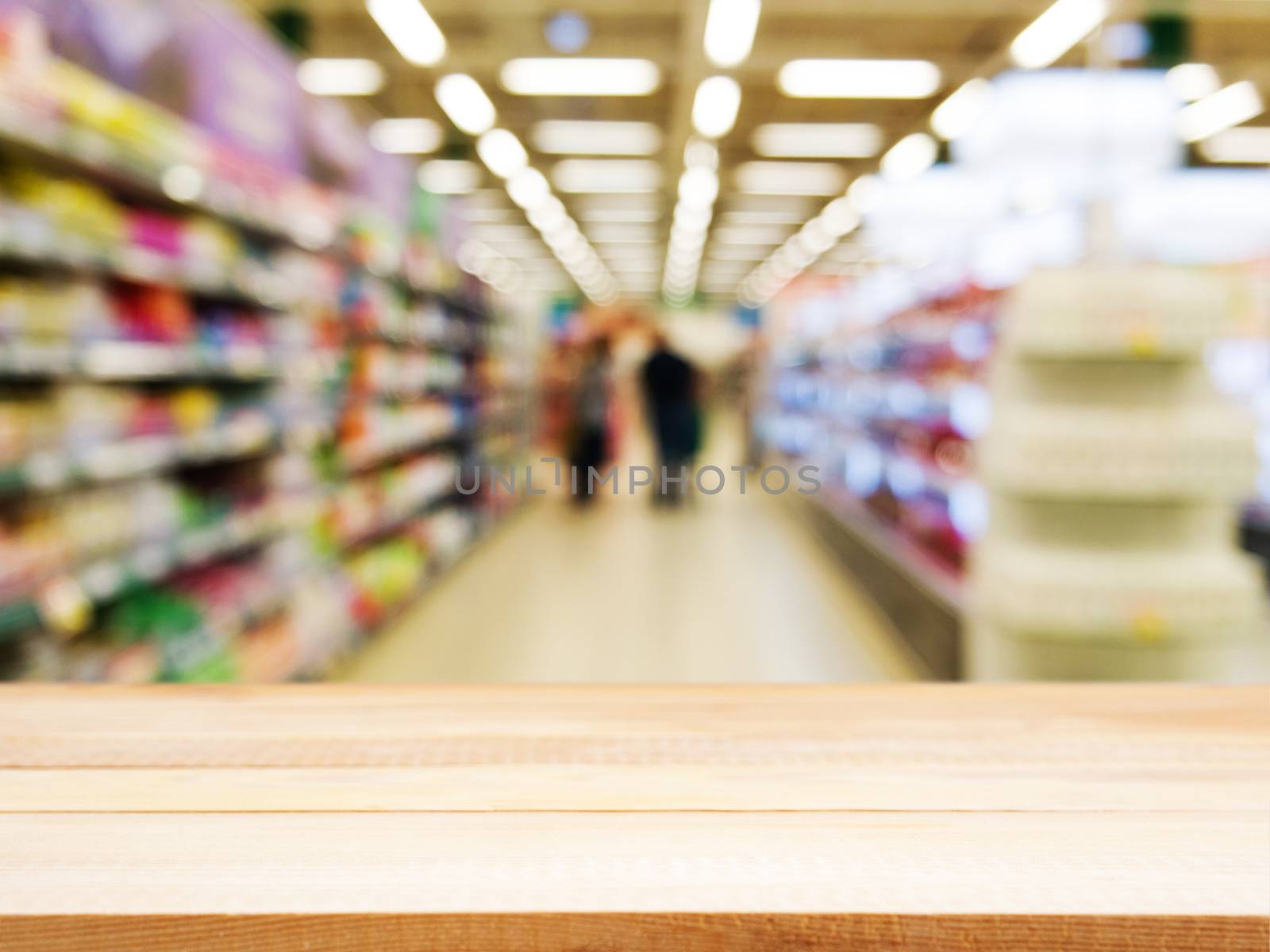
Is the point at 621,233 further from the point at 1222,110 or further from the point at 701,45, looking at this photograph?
the point at 701,45

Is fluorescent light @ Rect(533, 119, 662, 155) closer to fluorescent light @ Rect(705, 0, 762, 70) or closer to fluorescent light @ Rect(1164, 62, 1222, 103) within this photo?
fluorescent light @ Rect(705, 0, 762, 70)

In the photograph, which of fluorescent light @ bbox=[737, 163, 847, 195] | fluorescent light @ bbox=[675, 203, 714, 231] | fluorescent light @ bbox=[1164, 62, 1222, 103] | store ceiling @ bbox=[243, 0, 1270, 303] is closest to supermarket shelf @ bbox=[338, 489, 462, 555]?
store ceiling @ bbox=[243, 0, 1270, 303]

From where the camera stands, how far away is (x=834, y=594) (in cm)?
592

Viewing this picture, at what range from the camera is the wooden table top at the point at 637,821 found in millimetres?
714

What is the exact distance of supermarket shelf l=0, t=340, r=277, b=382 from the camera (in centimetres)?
236

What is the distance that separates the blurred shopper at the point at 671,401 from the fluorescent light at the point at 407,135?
189 inches

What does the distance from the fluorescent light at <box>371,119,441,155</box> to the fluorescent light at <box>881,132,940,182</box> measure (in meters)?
4.94

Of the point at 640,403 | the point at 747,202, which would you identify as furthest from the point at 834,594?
the point at 747,202

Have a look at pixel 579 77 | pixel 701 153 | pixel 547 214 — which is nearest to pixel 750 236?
pixel 547 214

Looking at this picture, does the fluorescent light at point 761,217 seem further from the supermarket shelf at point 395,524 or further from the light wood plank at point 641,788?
the light wood plank at point 641,788

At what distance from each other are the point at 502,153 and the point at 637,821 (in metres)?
11.1

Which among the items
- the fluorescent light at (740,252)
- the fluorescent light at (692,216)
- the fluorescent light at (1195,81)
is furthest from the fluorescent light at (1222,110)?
the fluorescent light at (740,252)

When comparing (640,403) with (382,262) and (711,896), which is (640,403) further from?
(711,896)

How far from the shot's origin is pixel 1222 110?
9.50m
